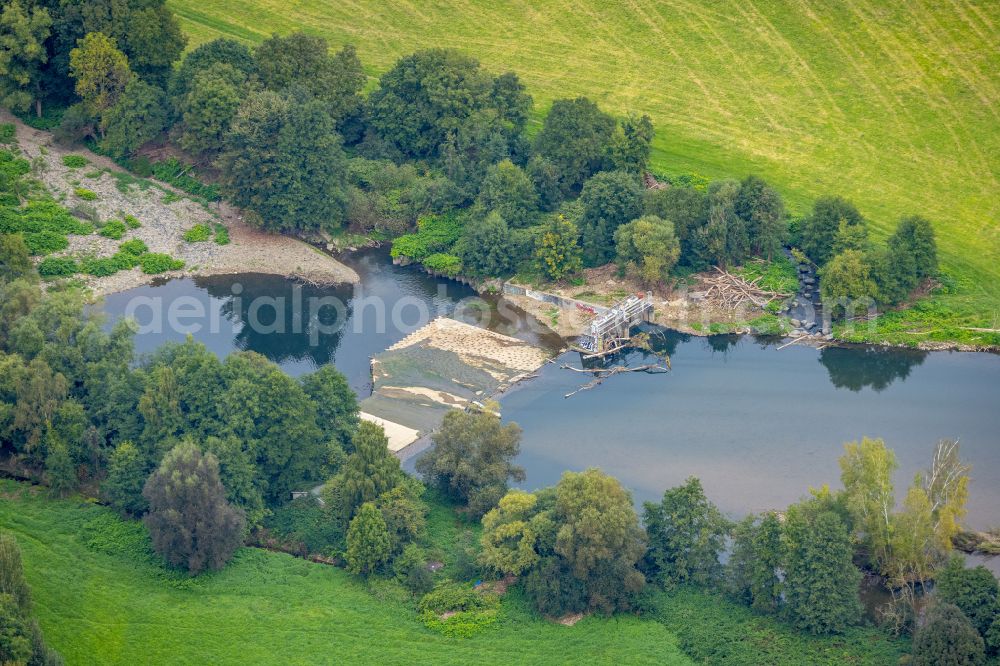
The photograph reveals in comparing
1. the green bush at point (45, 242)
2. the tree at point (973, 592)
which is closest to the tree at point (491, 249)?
the green bush at point (45, 242)

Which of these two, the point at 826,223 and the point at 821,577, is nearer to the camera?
the point at 821,577

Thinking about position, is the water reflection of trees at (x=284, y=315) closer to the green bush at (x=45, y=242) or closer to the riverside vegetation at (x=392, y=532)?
the green bush at (x=45, y=242)

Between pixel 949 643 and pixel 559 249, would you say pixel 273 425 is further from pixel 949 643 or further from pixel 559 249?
pixel 949 643

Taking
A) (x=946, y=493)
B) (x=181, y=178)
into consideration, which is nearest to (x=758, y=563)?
(x=946, y=493)

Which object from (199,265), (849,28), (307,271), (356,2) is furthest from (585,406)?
(356,2)

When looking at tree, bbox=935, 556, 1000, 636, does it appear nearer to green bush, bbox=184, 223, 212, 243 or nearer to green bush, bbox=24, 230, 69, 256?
green bush, bbox=184, 223, 212, 243

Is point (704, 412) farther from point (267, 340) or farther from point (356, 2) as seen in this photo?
point (356, 2)
